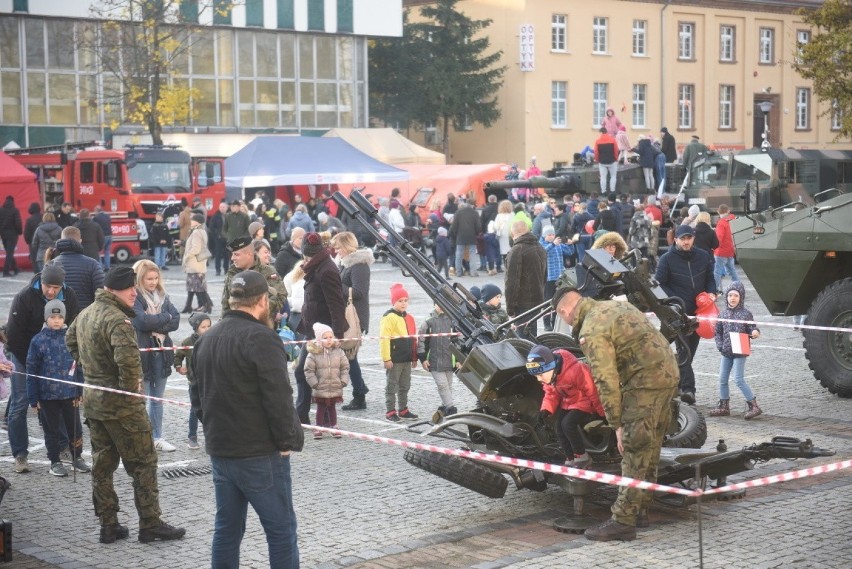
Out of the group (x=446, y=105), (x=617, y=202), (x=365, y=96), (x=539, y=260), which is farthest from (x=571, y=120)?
(x=539, y=260)

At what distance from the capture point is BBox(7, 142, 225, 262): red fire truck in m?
33.2

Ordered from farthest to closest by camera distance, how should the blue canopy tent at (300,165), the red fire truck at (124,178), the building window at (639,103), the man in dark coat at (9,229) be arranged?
the building window at (639,103), the blue canopy tent at (300,165), the red fire truck at (124,178), the man in dark coat at (9,229)

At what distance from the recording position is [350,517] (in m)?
8.73

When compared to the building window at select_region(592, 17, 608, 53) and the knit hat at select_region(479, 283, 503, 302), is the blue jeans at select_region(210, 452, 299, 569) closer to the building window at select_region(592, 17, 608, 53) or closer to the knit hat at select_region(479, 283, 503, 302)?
the knit hat at select_region(479, 283, 503, 302)

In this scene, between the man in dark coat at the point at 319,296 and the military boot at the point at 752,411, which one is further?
the military boot at the point at 752,411

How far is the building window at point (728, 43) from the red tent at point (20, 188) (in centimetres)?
3534

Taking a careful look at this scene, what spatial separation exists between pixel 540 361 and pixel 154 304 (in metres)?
3.98

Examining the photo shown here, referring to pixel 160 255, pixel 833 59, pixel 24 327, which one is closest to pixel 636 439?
pixel 24 327

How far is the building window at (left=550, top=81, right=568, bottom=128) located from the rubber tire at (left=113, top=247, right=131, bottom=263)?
2631 centimetres

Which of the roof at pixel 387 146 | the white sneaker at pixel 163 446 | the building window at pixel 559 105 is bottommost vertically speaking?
the white sneaker at pixel 163 446

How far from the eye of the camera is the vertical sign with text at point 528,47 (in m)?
51.6

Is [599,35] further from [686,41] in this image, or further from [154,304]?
[154,304]

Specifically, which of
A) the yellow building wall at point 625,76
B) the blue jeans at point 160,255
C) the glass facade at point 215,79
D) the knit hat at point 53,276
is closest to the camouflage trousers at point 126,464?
the knit hat at point 53,276

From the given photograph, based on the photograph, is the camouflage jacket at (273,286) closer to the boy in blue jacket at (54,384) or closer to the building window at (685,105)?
the boy in blue jacket at (54,384)
